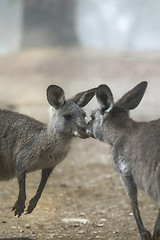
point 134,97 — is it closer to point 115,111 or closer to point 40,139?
point 115,111

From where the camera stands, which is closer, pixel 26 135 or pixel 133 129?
pixel 133 129

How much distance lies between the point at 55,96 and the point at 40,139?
1.76 feet

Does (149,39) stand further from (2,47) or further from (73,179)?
(73,179)

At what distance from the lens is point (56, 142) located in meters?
5.23

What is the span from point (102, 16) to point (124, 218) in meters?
9.55

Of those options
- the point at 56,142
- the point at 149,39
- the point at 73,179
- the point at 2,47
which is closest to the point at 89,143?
the point at 73,179

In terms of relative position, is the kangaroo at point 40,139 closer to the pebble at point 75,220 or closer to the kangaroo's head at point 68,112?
the kangaroo's head at point 68,112

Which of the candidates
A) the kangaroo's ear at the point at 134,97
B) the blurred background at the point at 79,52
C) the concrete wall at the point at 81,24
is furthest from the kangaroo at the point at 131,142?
the concrete wall at the point at 81,24

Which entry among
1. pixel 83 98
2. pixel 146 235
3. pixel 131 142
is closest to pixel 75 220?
pixel 83 98

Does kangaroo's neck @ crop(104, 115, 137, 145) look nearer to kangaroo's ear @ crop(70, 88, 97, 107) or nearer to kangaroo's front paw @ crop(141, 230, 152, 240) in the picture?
kangaroo's ear @ crop(70, 88, 97, 107)

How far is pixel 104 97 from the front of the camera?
4.62 metres

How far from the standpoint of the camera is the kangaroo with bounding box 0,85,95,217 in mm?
5129

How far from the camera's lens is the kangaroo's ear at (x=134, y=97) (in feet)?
15.5

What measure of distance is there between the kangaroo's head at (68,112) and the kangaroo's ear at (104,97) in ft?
1.28
